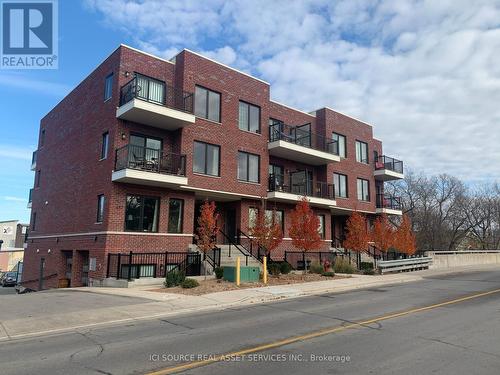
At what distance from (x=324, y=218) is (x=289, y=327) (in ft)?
71.7

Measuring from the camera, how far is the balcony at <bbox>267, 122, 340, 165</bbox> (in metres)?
27.1

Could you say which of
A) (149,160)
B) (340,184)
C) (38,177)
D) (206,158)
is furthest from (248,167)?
(38,177)

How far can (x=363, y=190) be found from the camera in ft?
116

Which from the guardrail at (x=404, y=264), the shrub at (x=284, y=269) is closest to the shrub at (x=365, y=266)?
the guardrail at (x=404, y=264)

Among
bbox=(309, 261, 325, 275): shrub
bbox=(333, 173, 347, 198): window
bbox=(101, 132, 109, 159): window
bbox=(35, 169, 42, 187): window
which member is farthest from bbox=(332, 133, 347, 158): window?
bbox=(35, 169, 42, 187): window

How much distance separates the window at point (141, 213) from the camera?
2075cm

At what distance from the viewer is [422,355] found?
698cm

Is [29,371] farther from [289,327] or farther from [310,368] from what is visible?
[289,327]

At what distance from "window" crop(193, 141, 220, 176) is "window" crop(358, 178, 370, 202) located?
15.2 m

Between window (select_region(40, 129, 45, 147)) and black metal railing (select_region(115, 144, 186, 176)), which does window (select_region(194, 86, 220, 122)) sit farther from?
window (select_region(40, 129, 45, 147))

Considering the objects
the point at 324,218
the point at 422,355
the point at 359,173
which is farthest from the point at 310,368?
the point at 359,173

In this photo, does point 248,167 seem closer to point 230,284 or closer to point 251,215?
point 251,215

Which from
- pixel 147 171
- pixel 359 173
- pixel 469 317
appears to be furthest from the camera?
pixel 359 173

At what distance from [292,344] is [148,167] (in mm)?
14628
